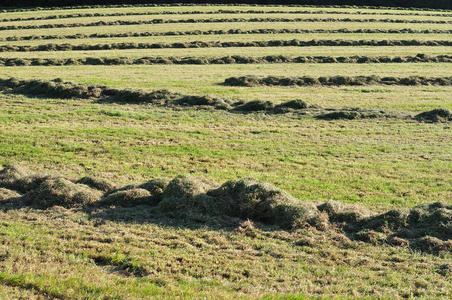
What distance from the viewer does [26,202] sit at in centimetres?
1062

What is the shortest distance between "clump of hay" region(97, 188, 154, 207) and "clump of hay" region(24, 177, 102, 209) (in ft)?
1.21

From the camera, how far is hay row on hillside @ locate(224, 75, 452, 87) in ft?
91.8

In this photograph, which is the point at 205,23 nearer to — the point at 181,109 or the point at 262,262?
the point at 181,109

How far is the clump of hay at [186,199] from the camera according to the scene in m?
10.2

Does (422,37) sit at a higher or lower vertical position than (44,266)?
higher

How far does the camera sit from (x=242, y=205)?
10.2 metres

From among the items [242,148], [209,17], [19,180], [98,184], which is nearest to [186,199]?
[98,184]

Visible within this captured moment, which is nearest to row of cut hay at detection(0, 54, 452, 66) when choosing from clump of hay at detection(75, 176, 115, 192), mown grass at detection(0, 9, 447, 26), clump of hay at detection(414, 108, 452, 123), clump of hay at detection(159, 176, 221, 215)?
clump of hay at detection(414, 108, 452, 123)

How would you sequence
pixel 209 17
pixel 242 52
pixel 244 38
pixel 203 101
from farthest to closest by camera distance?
pixel 209 17 < pixel 244 38 < pixel 242 52 < pixel 203 101

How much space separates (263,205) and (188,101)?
13.4m

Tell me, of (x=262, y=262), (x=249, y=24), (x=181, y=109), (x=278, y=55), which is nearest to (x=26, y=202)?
(x=262, y=262)

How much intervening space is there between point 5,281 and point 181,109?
51.2ft

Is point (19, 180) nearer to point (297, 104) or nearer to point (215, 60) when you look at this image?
point (297, 104)

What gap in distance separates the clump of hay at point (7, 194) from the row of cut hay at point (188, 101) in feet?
39.9
